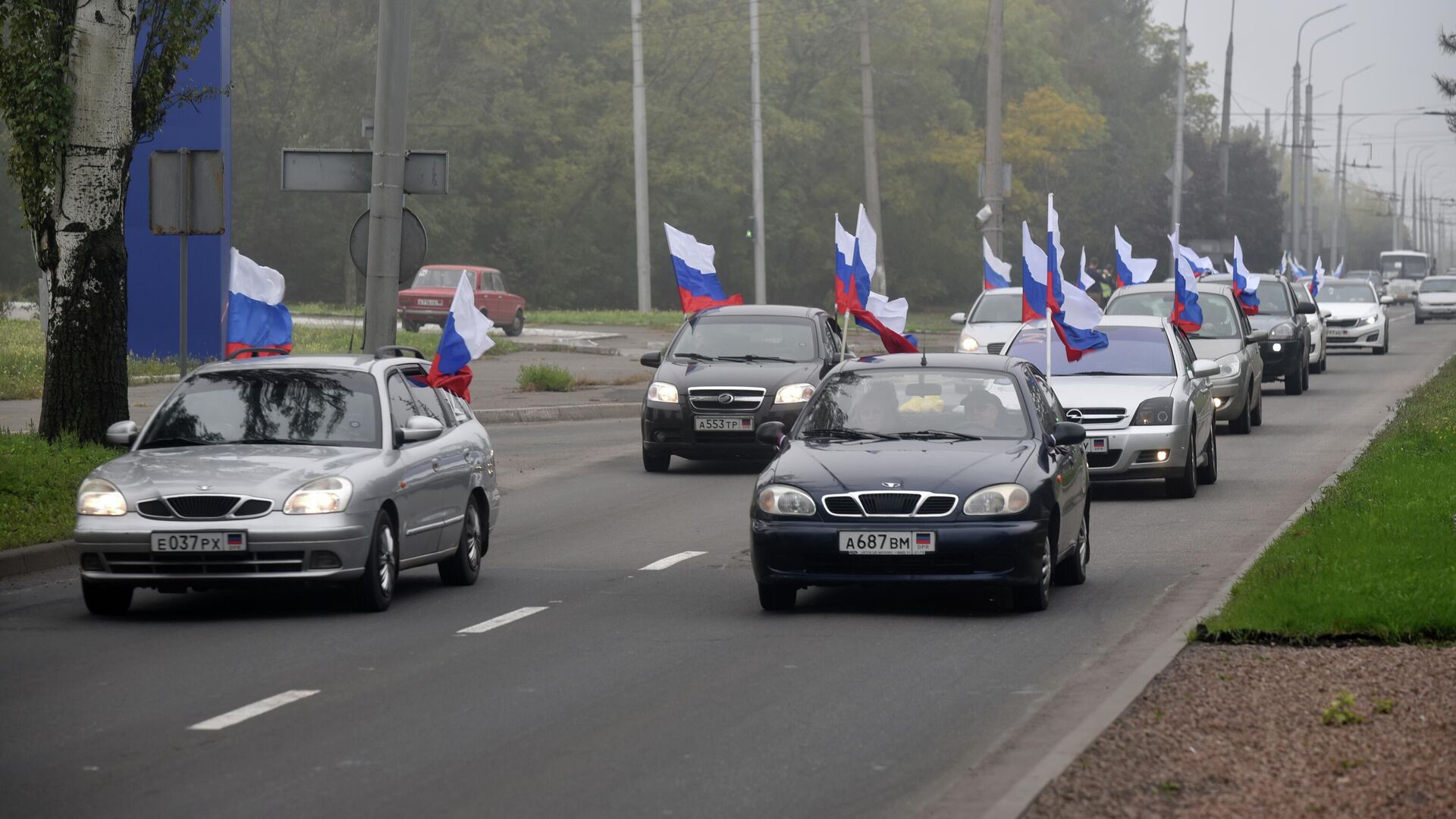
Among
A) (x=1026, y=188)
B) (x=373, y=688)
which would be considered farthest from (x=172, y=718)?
(x=1026, y=188)

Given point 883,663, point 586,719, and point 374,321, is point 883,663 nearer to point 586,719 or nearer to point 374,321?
point 586,719

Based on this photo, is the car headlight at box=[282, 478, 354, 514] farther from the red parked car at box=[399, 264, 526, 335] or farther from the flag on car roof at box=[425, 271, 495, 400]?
the red parked car at box=[399, 264, 526, 335]

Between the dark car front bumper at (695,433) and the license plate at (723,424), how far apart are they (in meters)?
0.01

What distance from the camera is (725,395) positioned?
20062 mm

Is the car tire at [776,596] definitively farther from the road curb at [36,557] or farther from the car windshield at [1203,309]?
the car windshield at [1203,309]

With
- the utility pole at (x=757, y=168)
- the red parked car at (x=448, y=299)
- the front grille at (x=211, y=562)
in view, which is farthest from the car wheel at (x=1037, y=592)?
the utility pole at (x=757, y=168)

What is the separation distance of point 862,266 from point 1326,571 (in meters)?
13.1

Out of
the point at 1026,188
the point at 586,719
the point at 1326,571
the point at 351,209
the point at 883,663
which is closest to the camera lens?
the point at 586,719

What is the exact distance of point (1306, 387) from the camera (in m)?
32.7

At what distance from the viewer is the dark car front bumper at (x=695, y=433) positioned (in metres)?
20.0

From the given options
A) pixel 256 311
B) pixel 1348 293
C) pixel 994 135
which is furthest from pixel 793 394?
pixel 1348 293

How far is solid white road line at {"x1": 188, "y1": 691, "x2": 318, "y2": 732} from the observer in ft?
26.0

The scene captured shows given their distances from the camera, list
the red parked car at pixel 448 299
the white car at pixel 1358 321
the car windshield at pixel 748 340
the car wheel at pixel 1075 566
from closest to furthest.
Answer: the car wheel at pixel 1075 566 → the car windshield at pixel 748 340 → the white car at pixel 1358 321 → the red parked car at pixel 448 299

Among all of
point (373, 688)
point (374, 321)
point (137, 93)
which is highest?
point (137, 93)
